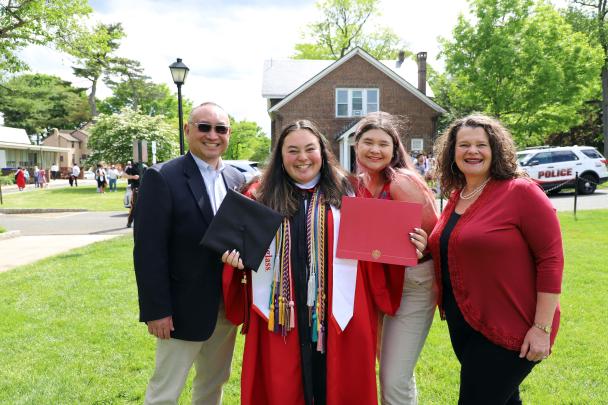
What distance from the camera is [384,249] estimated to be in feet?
8.27

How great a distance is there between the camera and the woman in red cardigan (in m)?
2.22

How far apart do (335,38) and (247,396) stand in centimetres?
4373

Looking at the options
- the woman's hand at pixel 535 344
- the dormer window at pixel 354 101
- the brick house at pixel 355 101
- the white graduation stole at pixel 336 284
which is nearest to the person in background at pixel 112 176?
the brick house at pixel 355 101

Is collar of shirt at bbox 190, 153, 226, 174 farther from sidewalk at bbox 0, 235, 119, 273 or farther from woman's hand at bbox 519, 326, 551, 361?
sidewalk at bbox 0, 235, 119, 273

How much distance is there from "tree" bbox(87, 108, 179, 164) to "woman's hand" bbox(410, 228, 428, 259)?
29.7 m

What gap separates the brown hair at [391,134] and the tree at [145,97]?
2189 inches

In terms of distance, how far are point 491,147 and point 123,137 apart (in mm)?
31266

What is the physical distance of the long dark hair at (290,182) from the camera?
259cm

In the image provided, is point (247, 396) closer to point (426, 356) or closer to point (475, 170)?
point (475, 170)

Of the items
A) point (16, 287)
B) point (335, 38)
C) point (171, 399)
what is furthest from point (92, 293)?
point (335, 38)

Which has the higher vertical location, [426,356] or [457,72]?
[457,72]

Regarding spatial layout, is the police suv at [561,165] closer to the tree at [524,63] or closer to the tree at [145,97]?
the tree at [524,63]

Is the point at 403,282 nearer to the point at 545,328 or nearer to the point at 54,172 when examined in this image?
the point at 545,328

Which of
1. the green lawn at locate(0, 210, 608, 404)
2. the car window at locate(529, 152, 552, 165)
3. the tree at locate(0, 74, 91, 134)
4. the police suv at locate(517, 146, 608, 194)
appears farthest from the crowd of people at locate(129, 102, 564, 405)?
the tree at locate(0, 74, 91, 134)
